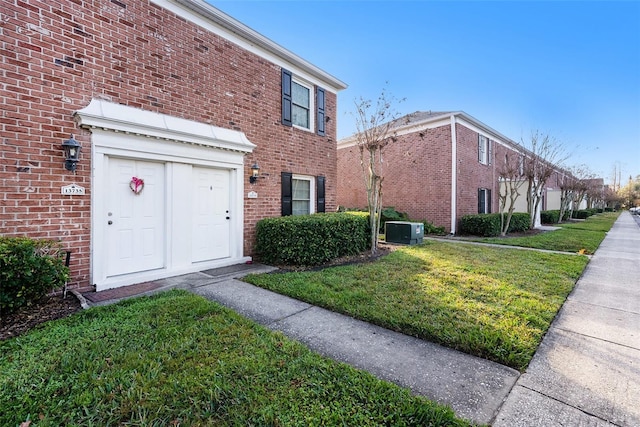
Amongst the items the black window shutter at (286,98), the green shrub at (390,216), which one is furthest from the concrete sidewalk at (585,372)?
the green shrub at (390,216)

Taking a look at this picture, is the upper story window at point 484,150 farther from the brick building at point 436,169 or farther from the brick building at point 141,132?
the brick building at point 141,132

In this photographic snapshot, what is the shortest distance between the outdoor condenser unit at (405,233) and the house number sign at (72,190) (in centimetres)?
855

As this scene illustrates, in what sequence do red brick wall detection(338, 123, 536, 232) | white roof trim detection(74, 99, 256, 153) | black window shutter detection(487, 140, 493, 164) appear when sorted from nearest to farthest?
1. white roof trim detection(74, 99, 256, 153)
2. red brick wall detection(338, 123, 536, 232)
3. black window shutter detection(487, 140, 493, 164)

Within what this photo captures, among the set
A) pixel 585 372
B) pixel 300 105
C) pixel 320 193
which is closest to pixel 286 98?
pixel 300 105

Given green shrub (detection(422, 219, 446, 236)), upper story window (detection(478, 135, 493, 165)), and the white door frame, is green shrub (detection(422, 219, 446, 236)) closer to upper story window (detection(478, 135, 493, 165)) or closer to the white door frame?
upper story window (detection(478, 135, 493, 165))

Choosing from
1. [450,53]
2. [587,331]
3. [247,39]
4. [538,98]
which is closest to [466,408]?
[587,331]

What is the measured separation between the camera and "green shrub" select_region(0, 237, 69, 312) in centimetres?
322

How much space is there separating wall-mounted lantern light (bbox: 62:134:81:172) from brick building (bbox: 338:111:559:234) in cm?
1027

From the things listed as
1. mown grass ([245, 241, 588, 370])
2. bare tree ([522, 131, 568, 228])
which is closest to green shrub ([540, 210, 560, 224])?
bare tree ([522, 131, 568, 228])

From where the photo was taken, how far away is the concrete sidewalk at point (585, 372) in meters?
1.97

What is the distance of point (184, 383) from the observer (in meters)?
2.20

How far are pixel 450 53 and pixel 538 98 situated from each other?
368 inches

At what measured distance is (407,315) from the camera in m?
3.59

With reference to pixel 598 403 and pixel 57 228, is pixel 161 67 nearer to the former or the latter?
pixel 57 228
